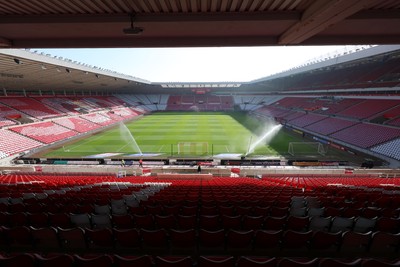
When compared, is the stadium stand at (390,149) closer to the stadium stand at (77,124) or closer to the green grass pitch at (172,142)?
the green grass pitch at (172,142)

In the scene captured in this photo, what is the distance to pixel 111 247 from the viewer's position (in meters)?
4.82

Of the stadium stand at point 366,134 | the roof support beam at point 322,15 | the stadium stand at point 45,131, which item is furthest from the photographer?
the stadium stand at point 45,131

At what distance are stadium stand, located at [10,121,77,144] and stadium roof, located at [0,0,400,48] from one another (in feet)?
94.1

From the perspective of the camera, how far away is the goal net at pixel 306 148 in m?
28.4

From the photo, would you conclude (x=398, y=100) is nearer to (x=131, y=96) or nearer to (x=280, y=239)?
(x=280, y=239)

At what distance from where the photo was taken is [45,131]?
35.1m

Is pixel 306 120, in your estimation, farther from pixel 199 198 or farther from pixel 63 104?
pixel 63 104

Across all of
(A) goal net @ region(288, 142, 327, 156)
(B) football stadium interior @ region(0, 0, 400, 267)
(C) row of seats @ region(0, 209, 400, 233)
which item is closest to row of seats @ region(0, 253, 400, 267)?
(B) football stadium interior @ region(0, 0, 400, 267)

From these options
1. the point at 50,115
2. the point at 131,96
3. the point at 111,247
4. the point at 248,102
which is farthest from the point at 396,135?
the point at 131,96

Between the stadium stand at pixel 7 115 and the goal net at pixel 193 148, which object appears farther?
the stadium stand at pixel 7 115

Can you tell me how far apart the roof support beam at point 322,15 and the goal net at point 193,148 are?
72.6 ft

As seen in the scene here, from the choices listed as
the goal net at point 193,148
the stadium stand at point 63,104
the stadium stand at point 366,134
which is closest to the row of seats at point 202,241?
the goal net at point 193,148

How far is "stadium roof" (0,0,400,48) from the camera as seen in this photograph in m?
6.42

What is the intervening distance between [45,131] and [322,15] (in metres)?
39.0
